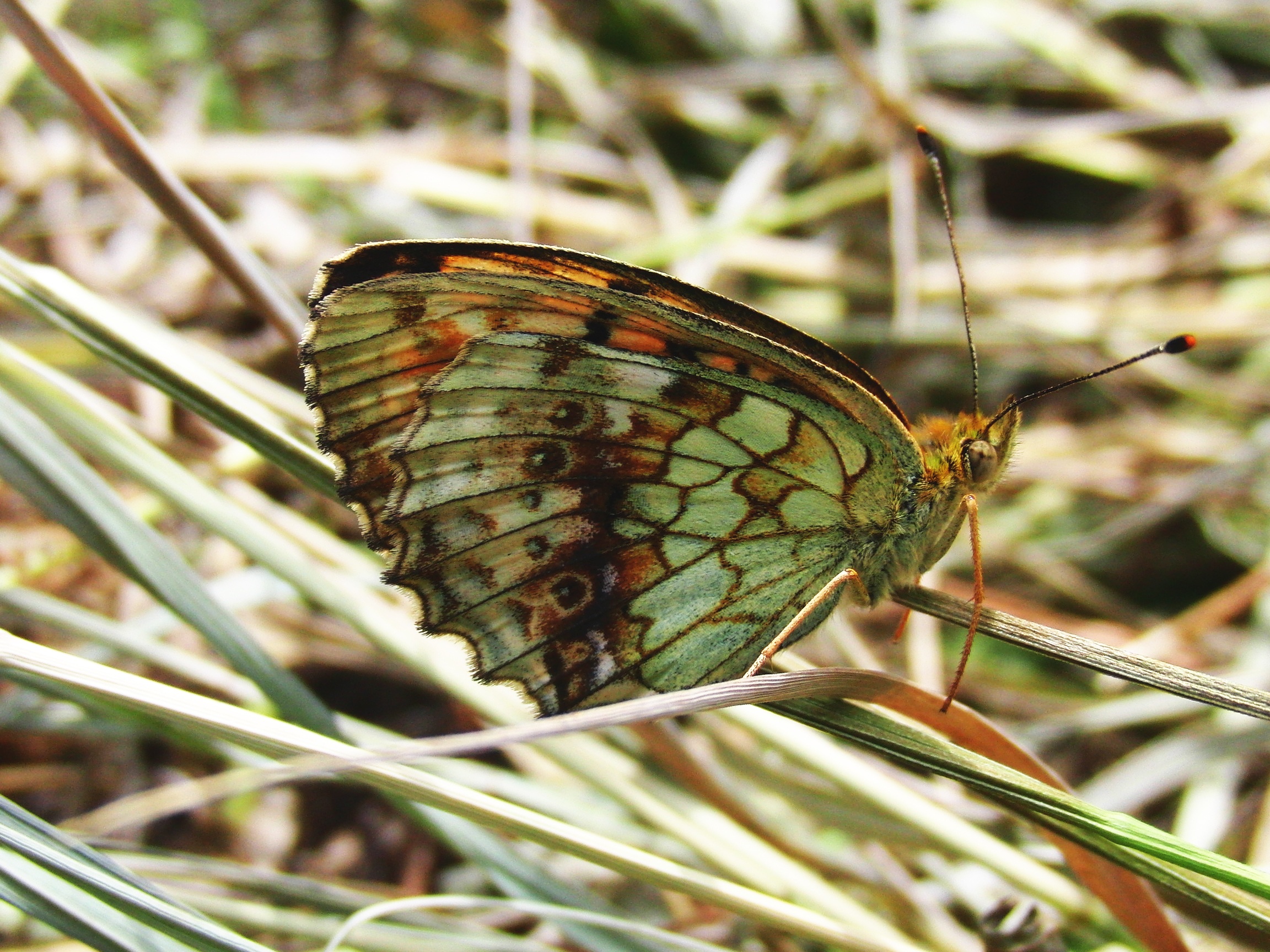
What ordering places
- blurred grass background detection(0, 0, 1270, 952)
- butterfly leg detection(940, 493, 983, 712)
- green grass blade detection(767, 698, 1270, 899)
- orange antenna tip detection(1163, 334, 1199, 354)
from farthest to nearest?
blurred grass background detection(0, 0, 1270, 952) → orange antenna tip detection(1163, 334, 1199, 354) → butterfly leg detection(940, 493, 983, 712) → green grass blade detection(767, 698, 1270, 899)

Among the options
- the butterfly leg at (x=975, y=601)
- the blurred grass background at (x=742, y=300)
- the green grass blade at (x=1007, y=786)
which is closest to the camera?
the green grass blade at (x=1007, y=786)

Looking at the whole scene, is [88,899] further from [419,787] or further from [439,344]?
[439,344]

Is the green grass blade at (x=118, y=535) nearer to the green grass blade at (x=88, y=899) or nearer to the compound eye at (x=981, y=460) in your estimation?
the green grass blade at (x=88, y=899)

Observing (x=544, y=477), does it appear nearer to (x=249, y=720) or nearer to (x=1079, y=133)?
(x=249, y=720)

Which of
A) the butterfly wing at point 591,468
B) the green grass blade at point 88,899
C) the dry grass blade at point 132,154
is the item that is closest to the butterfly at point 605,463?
the butterfly wing at point 591,468

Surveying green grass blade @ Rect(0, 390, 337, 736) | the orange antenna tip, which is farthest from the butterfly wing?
the orange antenna tip

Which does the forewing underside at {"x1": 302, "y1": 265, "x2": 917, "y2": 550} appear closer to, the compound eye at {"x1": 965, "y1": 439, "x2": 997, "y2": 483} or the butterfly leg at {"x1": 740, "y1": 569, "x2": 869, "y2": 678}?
the compound eye at {"x1": 965, "y1": 439, "x2": 997, "y2": 483}

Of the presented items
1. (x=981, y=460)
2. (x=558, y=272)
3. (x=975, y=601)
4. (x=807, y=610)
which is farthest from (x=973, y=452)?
(x=558, y=272)
